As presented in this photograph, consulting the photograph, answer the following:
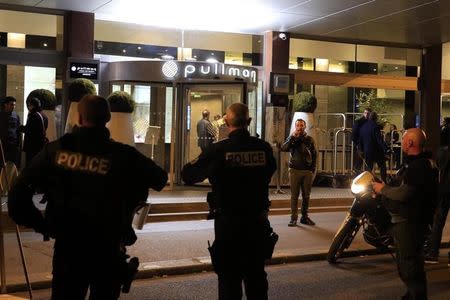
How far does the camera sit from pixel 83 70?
13.5 meters

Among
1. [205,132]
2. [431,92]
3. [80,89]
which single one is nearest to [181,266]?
[80,89]

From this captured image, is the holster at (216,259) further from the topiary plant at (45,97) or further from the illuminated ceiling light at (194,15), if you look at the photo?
the topiary plant at (45,97)

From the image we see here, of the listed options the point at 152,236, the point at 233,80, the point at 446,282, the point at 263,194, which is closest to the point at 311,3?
the point at 233,80

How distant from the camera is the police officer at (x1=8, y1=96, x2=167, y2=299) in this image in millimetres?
3500

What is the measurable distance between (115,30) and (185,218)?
511cm

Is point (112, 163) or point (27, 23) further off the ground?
point (27, 23)

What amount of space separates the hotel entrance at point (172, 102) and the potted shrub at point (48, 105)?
→ 1334mm

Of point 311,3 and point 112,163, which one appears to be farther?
point 311,3

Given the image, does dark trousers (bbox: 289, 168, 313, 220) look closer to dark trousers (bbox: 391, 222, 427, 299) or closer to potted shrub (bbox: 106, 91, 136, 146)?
potted shrub (bbox: 106, 91, 136, 146)

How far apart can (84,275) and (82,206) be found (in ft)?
1.25

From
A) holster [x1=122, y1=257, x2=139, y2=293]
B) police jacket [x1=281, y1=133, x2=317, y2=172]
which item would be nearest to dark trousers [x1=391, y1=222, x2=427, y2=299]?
holster [x1=122, y1=257, x2=139, y2=293]

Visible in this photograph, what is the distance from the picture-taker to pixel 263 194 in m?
4.70

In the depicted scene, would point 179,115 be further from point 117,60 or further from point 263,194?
point 263,194

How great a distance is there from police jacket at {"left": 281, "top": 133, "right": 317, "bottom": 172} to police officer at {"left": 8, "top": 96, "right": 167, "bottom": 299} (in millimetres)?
7227
